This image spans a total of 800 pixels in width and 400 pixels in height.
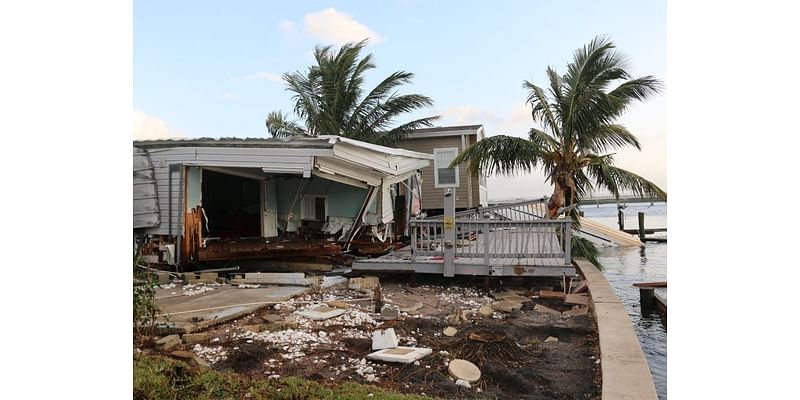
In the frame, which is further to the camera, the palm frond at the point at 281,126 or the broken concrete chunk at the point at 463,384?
the palm frond at the point at 281,126

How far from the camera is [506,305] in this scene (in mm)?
7422

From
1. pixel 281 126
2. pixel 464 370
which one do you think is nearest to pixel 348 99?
pixel 281 126

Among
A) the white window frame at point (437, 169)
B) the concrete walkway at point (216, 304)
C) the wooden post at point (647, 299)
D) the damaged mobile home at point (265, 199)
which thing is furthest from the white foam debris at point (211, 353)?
the white window frame at point (437, 169)

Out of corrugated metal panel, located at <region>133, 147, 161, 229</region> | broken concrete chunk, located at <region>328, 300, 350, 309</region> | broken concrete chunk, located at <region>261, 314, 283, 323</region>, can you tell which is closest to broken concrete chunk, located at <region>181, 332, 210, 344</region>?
broken concrete chunk, located at <region>261, 314, 283, 323</region>

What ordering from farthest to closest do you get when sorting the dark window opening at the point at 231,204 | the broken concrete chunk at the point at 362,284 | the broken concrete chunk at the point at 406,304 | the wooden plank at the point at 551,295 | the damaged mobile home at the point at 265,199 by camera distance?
the dark window opening at the point at 231,204
the damaged mobile home at the point at 265,199
the broken concrete chunk at the point at 362,284
the wooden plank at the point at 551,295
the broken concrete chunk at the point at 406,304

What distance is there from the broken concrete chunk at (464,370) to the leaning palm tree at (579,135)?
21.9 feet

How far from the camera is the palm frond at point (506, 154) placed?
437 inches

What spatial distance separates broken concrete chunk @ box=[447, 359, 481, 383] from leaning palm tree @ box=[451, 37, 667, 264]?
6.67 m

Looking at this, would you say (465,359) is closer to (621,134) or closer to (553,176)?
(553,176)

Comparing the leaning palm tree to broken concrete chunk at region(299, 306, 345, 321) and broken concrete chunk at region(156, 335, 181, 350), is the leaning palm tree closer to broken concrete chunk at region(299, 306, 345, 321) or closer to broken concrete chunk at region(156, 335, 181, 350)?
broken concrete chunk at region(299, 306, 345, 321)

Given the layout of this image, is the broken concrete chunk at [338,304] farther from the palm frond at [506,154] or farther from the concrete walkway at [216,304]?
the palm frond at [506,154]

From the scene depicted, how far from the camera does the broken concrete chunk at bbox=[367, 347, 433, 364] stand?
4.49 m

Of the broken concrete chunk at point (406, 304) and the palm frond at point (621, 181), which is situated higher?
the palm frond at point (621, 181)

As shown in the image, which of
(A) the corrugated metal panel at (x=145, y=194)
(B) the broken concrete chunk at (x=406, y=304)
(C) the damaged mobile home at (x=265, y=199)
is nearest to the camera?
(B) the broken concrete chunk at (x=406, y=304)
